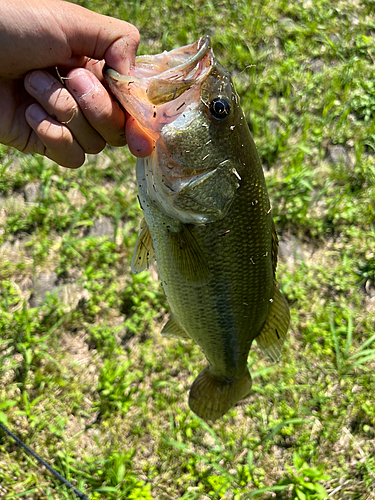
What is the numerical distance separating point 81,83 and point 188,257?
0.90 meters

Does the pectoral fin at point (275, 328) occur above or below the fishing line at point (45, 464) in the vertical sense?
above

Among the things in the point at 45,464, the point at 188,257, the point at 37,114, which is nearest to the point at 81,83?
the point at 37,114

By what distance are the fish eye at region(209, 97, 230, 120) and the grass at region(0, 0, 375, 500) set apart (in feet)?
6.38

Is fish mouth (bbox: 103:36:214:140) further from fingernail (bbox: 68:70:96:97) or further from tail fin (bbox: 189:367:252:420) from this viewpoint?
tail fin (bbox: 189:367:252:420)

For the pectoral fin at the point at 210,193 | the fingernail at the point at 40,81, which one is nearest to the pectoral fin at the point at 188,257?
the pectoral fin at the point at 210,193

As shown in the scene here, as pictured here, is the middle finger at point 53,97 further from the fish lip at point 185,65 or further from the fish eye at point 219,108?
the fish eye at point 219,108

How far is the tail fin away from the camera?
2359mm

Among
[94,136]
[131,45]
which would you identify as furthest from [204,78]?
[94,136]

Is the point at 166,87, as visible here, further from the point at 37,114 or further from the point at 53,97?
the point at 37,114

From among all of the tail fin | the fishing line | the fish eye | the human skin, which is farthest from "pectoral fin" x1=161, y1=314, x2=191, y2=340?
the fishing line

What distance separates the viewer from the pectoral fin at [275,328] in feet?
6.94

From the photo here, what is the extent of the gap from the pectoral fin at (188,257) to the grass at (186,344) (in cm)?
149

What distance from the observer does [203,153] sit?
1.65m

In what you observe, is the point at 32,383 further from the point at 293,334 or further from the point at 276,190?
the point at 276,190
